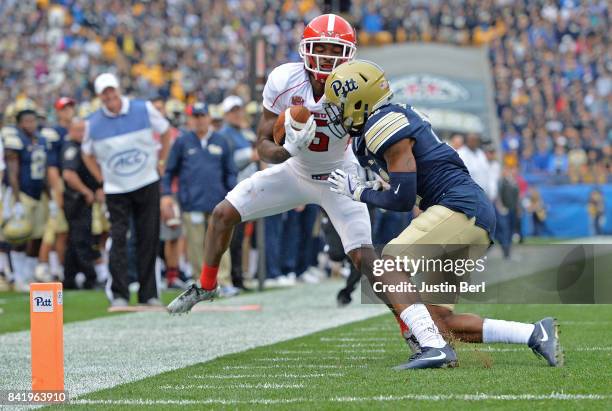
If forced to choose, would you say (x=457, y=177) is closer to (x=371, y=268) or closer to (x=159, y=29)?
(x=371, y=268)

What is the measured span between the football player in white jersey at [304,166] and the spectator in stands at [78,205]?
5.59 meters

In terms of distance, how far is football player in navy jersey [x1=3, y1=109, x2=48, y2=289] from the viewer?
13.0 meters

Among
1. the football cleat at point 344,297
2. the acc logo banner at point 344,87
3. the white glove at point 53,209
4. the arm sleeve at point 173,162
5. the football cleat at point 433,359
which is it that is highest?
the acc logo banner at point 344,87

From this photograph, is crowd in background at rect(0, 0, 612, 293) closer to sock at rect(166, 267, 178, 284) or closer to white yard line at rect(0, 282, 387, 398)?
sock at rect(166, 267, 178, 284)

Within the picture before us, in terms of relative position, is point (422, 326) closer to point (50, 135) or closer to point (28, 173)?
point (50, 135)

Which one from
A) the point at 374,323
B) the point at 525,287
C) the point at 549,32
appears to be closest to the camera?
the point at 374,323

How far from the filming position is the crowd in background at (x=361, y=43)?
2627cm

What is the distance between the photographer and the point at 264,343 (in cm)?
775

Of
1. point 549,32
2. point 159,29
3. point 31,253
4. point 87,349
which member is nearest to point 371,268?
point 87,349

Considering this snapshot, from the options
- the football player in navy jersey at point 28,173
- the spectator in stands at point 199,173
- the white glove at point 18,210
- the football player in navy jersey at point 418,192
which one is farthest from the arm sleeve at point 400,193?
the football player in navy jersey at point 28,173

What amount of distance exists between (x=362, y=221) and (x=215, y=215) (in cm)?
88

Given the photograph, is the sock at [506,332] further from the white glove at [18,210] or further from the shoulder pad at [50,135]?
the shoulder pad at [50,135]

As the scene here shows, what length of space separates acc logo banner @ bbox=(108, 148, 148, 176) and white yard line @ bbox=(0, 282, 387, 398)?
1.24 metres

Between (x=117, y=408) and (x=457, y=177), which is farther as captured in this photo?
(x=457, y=177)
